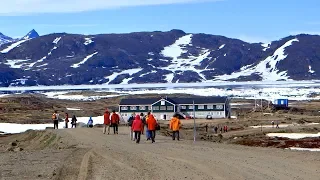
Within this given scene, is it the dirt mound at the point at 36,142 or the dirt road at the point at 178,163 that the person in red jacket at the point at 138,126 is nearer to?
the dirt road at the point at 178,163

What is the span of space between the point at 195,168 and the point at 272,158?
487 cm

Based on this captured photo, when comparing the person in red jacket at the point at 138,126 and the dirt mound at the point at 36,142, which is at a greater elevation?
the person in red jacket at the point at 138,126

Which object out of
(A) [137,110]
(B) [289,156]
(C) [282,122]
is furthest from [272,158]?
(A) [137,110]

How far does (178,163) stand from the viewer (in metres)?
22.0

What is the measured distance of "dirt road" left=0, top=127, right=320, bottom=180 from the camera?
19219 millimetres

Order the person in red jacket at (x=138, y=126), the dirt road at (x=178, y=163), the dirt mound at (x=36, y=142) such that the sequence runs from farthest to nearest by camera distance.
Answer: the dirt mound at (x=36, y=142) → the person in red jacket at (x=138, y=126) → the dirt road at (x=178, y=163)

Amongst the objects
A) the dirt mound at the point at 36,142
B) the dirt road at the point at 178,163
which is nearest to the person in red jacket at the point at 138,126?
the dirt road at the point at 178,163

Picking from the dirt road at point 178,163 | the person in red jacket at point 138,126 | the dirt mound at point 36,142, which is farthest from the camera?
the dirt mound at point 36,142

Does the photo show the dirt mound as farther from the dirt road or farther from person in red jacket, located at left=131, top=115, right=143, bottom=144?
the dirt road

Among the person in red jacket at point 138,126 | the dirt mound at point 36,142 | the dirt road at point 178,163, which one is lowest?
the dirt mound at point 36,142

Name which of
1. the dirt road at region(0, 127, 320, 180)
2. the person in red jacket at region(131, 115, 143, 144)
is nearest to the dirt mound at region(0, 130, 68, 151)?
the person in red jacket at region(131, 115, 143, 144)

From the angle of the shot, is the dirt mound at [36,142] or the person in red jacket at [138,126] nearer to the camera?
the person in red jacket at [138,126]

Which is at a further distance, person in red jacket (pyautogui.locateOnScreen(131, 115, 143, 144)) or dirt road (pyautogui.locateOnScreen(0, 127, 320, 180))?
person in red jacket (pyautogui.locateOnScreen(131, 115, 143, 144))

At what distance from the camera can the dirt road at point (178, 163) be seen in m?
19.2
